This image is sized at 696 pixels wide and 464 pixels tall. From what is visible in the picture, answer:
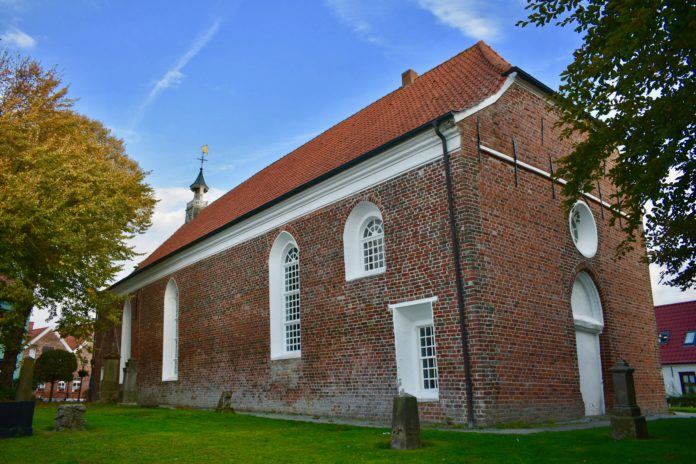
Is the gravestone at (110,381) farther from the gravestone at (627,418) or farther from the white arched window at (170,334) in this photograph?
the gravestone at (627,418)

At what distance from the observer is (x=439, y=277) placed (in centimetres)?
Answer: 1176

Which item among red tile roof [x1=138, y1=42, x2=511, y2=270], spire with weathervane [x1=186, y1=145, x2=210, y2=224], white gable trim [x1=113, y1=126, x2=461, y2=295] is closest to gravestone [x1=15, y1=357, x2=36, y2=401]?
white gable trim [x1=113, y1=126, x2=461, y2=295]

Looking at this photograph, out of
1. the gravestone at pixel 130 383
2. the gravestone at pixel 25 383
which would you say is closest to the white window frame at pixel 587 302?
the gravestone at pixel 25 383

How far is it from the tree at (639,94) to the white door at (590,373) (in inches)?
153

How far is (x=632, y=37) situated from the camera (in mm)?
8094

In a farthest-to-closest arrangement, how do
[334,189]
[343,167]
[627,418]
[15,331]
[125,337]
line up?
[125,337], [15,331], [334,189], [343,167], [627,418]

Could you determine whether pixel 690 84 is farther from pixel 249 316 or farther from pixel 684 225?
pixel 249 316

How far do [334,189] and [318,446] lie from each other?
24.2ft

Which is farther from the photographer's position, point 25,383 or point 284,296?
point 284,296

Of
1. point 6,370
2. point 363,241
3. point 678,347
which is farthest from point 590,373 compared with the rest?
point 678,347

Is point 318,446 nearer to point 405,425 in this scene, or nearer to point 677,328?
point 405,425

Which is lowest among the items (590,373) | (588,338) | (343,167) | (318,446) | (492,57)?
(318,446)

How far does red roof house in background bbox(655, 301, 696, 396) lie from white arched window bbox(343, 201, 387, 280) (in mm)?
22386

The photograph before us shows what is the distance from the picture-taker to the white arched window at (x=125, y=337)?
85.9 ft
